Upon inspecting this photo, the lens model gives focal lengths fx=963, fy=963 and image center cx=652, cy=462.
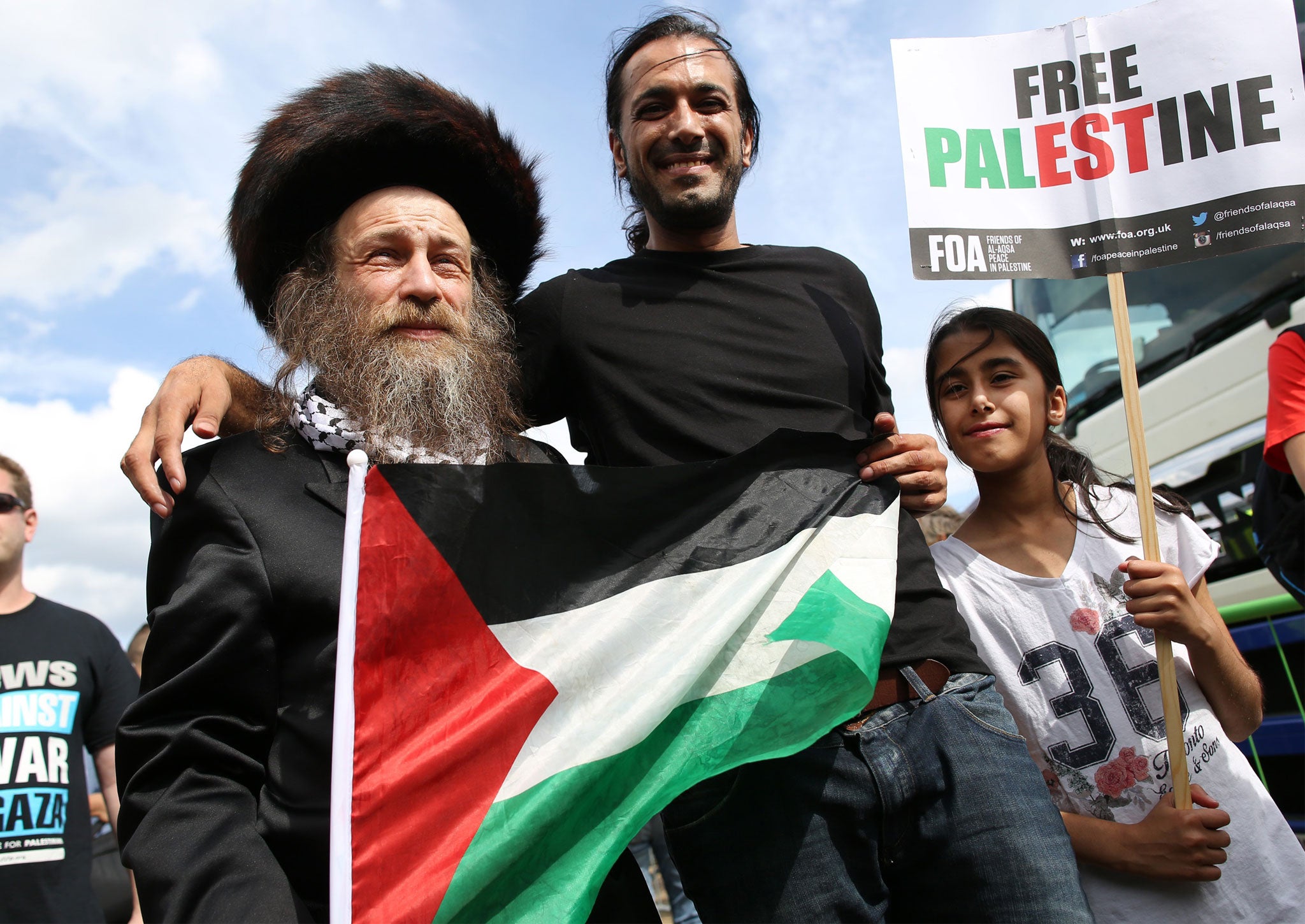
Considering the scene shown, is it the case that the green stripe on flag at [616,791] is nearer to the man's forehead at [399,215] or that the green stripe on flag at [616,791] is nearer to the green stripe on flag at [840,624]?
the green stripe on flag at [840,624]

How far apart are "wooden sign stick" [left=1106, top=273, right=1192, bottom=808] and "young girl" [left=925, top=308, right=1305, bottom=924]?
5 cm

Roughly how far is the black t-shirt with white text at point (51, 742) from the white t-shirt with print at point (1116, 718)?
311cm

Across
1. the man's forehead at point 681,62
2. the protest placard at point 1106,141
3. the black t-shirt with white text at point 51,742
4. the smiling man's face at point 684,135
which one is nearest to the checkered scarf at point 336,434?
the smiling man's face at point 684,135

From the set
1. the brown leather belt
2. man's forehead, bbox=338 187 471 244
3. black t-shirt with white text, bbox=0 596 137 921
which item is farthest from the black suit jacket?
black t-shirt with white text, bbox=0 596 137 921

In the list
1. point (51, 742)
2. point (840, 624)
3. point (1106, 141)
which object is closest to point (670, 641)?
point (840, 624)

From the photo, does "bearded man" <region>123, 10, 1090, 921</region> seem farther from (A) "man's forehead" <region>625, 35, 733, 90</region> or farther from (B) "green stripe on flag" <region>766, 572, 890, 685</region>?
(B) "green stripe on flag" <region>766, 572, 890, 685</region>

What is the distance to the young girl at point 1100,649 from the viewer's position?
7.16 ft

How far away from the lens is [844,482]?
220 centimetres

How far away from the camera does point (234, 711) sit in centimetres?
180

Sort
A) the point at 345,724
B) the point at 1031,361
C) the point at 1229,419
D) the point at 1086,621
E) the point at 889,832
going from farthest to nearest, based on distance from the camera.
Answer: the point at 1229,419
the point at 1031,361
the point at 1086,621
the point at 889,832
the point at 345,724

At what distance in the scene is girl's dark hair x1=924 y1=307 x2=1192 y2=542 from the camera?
274 cm

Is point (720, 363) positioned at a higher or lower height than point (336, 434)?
higher

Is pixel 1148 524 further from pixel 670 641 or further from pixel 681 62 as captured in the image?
pixel 681 62

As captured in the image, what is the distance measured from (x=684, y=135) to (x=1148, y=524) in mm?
1471
